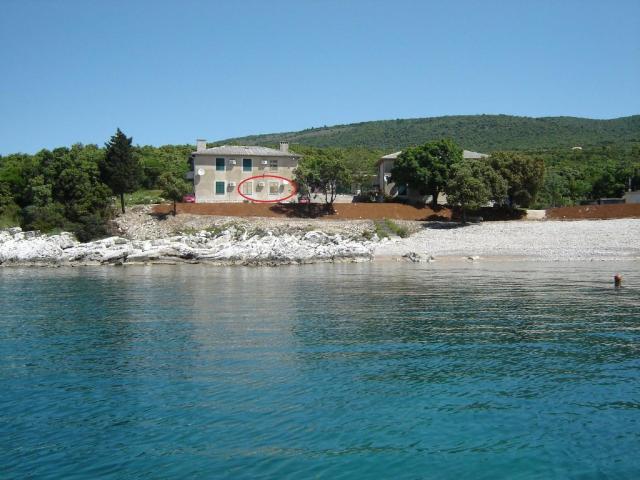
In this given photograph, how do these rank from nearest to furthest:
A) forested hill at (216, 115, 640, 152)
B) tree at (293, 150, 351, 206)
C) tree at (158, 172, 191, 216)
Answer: tree at (158, 172, 191, 216)
tree at (293, 150, 351, 206)
forested hill at (216, 115, 640, 152)

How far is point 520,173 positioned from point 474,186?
7.68m

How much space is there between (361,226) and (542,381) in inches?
1917

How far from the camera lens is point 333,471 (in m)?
9.96

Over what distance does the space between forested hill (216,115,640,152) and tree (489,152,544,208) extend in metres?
83.3

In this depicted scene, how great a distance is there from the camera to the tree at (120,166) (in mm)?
66312

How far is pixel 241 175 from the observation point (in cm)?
7262

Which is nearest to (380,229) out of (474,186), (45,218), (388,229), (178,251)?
(388,229)

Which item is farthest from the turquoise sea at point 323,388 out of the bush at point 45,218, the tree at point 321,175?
the tree at point 321,175

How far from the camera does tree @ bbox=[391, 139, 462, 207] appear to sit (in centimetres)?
7056

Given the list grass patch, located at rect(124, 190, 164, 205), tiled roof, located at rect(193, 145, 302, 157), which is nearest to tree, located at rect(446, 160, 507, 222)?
tiled roof, located at rect(193, 145, 302, 157)

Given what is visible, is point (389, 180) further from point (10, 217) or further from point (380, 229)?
point (10, 217)

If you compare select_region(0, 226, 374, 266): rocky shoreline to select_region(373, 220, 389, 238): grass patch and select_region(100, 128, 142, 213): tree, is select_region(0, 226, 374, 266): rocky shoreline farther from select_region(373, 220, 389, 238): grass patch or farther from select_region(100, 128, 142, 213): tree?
select_region(100, 128, 142, 213): tree

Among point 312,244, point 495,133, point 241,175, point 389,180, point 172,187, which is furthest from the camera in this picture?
point 495,133

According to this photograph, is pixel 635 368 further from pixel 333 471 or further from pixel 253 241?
pixel 253 241
